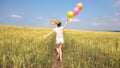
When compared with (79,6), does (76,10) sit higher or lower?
lower

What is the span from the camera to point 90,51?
930cm

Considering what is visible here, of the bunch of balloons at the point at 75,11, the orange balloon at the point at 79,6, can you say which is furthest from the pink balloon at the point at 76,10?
the orange balloon at the point at 79,6

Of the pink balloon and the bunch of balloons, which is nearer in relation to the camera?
the bunch of balloons

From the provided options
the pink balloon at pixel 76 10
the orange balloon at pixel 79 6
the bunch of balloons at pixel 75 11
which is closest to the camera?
the bunch of balloons at pixel 75 11

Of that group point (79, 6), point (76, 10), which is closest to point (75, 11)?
point (76, 10)

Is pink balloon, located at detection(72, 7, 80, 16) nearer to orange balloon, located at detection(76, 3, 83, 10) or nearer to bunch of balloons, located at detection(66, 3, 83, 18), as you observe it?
bunch of balloons, located at detection(66, 3, 83, 18)

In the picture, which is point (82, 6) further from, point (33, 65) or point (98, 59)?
point (33, 65)

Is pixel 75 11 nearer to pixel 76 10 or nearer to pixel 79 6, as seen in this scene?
pixel 76 10

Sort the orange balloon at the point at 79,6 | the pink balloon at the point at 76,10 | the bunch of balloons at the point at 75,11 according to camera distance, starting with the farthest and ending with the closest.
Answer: the orange balloon at the point at 79,6 → the pink balloon at the point at 76,10 → the bunch of balloons at the point at 75,11

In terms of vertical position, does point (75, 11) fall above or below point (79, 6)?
below

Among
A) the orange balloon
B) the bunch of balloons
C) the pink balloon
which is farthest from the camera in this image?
the orange balloon

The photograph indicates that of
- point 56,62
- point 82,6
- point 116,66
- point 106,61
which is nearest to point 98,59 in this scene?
point 106,61

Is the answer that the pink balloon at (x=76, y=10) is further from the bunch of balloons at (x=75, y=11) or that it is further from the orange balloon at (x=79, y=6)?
the orange balloon at (x=79, y=6)

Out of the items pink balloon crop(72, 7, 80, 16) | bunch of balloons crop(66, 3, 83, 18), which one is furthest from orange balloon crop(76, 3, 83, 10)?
pink balloon crop(72, 7, 80, 16)
